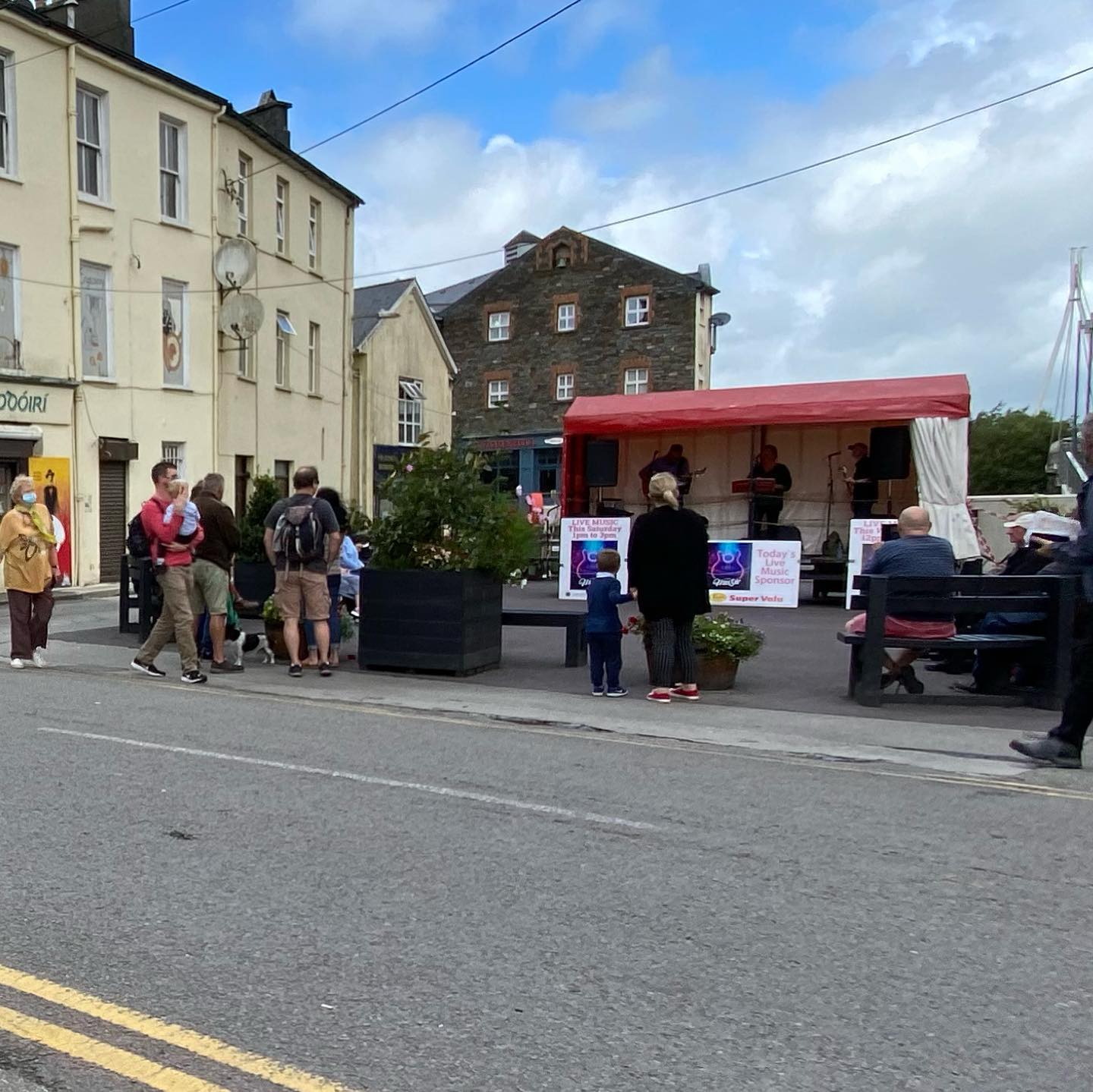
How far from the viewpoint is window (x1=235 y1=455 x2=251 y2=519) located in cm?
2456

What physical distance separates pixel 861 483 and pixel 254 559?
9.59 meters

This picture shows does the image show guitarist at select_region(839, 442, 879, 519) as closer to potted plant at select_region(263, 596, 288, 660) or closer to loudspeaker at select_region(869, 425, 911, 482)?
loudspeaker at select_region(869, 425, 911, 482)

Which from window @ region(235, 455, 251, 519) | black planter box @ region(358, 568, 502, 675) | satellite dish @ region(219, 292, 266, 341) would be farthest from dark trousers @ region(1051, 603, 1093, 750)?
window @ region(235, 455, 251, 519)

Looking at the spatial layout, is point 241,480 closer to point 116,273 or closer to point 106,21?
point 116,273

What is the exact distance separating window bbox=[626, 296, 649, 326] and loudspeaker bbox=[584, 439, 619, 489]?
26.1m

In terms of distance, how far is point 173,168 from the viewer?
872 inches

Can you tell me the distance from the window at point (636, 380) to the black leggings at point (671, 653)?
113ft

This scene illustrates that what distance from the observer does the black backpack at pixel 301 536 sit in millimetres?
9578

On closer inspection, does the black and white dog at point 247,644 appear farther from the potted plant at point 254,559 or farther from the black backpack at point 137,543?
the black backpack at point 137,543

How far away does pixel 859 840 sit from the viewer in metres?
5.01

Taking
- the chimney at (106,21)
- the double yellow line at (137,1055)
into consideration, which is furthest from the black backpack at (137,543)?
the chimney at (106,21)

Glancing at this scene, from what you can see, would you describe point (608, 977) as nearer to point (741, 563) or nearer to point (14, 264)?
point (741, 563)

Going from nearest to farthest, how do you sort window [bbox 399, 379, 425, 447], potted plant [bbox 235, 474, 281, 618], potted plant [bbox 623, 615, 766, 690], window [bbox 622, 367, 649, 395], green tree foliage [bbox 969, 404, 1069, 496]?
potted plant [bbox 623, 615, 766, 690], potted plant [bbox 235, 474, 281, 618], window [bbox 399, 379, 425, 447], window [bbox 622, 367, 649, 395], green tree foliage [bbox 969, 404, 1069, 496]

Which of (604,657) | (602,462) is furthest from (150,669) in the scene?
(602,462)
